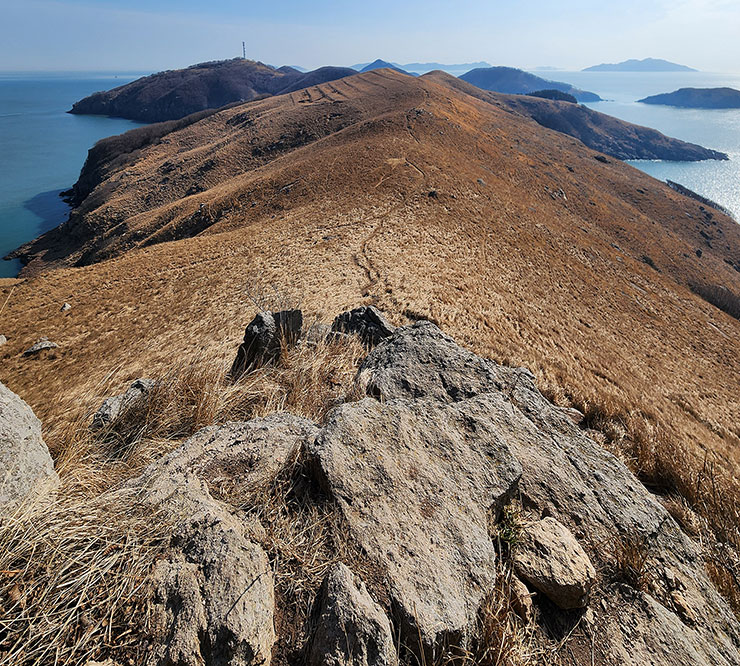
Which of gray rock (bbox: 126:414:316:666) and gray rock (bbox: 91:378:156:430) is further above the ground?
gray rock (bbox: 126:414:316:666)

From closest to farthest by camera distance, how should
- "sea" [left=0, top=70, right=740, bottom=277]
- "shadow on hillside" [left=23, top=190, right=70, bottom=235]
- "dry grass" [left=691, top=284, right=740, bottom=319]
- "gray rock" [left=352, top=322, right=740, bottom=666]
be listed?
1. "gray rock" [left=352, top=322, right=740, bottom=666]
2. "dry grass" [left=691, top=284, right=740, bottom=319]
3. "shadow on hillside" [left=23, top=190, right=70, bottom=235]
4. "sea" [left=0, top=70, right=740, bottom=277]

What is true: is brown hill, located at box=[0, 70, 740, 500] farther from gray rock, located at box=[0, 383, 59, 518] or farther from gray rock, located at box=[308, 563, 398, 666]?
gray rock, located at box=[308, 563, 398, 666]

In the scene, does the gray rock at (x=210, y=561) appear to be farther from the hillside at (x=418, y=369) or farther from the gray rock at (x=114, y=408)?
the gray rock at (x=114, y=408)

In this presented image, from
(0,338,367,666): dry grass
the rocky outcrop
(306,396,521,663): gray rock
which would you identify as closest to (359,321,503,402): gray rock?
the rocky outcrop

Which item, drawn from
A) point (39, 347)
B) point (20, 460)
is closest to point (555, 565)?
point (20, 460)

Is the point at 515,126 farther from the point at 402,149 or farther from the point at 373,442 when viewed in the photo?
the point at 373,442

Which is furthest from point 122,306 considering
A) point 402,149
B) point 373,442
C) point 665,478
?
point 402,149

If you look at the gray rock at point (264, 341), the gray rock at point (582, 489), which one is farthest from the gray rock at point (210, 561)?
the gray rock at point (264, 341)

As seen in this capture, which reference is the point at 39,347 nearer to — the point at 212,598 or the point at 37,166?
the point at 212,598
